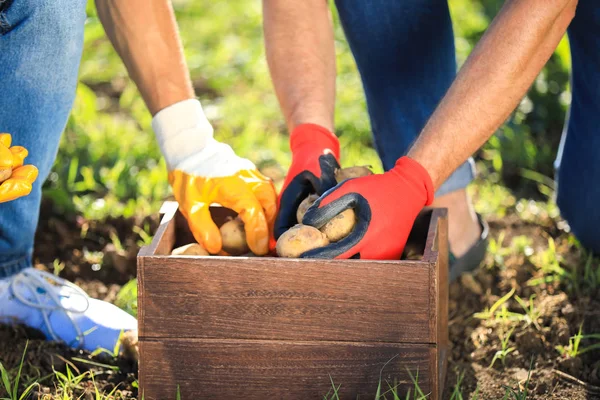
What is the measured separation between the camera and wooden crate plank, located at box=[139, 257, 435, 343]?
62.9 inches

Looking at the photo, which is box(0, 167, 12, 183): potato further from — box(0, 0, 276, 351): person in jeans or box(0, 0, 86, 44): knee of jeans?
box(0, 0, 86, 44): knee of jeans

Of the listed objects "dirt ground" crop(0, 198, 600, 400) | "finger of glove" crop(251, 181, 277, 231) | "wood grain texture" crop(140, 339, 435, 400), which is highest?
"finger of glove" crop(251, 181, 277, 231)

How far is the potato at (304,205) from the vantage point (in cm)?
189

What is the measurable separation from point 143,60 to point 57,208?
36.4 inches

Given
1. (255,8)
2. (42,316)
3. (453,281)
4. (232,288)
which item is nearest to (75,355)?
(42,316)

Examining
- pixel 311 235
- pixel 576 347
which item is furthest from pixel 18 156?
pixel 576 347

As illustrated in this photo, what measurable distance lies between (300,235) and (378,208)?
177mm

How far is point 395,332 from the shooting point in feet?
5.33

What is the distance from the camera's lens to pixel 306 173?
1973mm

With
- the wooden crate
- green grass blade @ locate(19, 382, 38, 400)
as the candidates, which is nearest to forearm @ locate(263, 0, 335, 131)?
the wooden crate

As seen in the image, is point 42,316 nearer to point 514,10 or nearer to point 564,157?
point 514,10

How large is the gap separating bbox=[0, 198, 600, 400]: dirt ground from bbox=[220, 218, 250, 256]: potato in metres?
0.36

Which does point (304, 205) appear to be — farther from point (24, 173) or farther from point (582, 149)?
point (582, 149)

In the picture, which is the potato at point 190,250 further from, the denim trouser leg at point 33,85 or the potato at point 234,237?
the denim trouser leg at point 33,85
